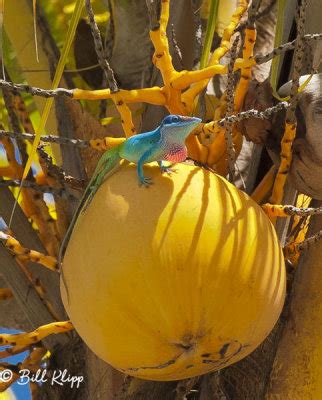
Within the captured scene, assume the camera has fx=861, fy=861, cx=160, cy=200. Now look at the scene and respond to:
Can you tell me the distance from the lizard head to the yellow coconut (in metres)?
0.06

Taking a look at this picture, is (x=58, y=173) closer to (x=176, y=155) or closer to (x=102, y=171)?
(x=102, y=171)

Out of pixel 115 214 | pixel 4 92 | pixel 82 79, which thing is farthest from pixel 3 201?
pixel 115 214

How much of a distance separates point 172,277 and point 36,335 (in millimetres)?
365

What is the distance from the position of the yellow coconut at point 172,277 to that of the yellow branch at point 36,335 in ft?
Result: 0.60

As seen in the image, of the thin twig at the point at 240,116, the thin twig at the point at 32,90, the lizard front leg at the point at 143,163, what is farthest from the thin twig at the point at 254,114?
the thin twig at the point at 32,90

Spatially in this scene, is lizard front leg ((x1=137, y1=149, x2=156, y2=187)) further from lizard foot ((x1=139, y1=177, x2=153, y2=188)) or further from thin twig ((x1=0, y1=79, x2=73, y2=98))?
thin twig ((x1=0, y1=79, x2=73, y2=98))

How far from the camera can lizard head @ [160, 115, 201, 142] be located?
1124 millimetres

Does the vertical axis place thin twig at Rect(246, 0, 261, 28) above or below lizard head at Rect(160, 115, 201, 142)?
above

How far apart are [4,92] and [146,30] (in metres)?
0.30

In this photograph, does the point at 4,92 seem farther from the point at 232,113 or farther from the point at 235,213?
the point at 235,213

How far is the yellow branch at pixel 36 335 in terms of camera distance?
51.7 inches

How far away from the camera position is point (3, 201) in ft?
5.16

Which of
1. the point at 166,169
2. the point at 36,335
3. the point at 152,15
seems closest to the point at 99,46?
the point at 152,15

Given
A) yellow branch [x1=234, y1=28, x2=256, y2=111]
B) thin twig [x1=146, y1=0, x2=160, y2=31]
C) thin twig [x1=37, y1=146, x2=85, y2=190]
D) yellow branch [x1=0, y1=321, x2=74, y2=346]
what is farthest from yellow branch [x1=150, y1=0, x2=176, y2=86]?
yellow branch [x1=0, y1=321, x2=74, y2=346]
